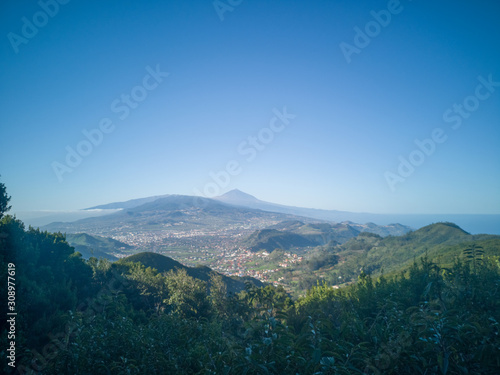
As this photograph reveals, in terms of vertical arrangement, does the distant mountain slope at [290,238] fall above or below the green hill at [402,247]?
below

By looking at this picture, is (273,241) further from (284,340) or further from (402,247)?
(284,340)

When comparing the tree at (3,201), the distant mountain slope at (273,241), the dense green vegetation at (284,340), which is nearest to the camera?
the dense green vegetation at (284,340)

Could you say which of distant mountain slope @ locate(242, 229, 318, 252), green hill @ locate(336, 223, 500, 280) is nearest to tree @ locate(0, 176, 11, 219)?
green hill @ locate(336, 223, 500, 280)

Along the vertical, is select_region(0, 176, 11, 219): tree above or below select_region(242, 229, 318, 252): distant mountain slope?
above

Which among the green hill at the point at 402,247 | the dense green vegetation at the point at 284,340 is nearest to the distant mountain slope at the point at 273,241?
the green hill at the point at 402,247

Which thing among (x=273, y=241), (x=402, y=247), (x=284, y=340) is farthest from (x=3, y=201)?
(x=273, y=241)

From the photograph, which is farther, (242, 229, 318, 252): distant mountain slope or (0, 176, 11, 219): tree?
(242, 229, 318, 252): distant mountain slope

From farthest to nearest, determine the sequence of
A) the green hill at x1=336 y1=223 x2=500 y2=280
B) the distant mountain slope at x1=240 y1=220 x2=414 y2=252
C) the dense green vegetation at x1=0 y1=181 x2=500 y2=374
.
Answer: the distant mountain slope at x1=240 y1=220 x2=414 y2=252
the green hill at x1=336 y1=223 x2=500 y2=280
the dense green vegetation at x1=0 y1=181 x2=500 y2=374

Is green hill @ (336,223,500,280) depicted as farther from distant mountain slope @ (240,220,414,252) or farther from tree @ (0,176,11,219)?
tree @ (0,176,11,219)

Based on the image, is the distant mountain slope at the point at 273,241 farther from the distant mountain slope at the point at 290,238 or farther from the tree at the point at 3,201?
the tree at the point at 3,201

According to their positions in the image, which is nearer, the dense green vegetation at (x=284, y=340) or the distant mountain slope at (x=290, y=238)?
the dense green vegetation at (x=284, y=340)

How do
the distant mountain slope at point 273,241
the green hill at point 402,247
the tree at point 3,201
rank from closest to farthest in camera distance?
the tree at point 3,201
the green hill at point 402,247
the distant mountain slope at point 273,241

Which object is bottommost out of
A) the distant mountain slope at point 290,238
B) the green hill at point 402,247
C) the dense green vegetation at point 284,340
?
the distant mountain slope at point 290,238
